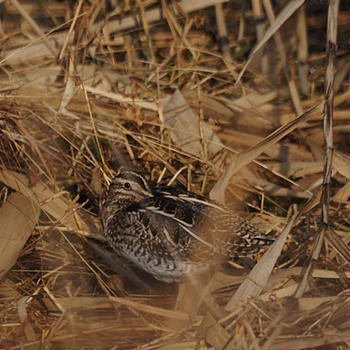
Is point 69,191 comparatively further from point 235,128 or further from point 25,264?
point 235,128

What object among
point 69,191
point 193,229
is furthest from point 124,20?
point 193,229

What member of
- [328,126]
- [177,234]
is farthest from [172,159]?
[328,126]

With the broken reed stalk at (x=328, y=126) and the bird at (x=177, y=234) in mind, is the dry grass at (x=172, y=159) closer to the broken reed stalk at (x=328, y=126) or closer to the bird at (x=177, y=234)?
the broken reed stalk at (x=328, y=126)

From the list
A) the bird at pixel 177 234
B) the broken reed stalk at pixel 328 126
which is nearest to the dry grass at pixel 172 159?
the broken reed stalk at pixel 328 126

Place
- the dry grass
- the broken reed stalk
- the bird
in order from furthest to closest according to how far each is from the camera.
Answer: the bird
the dry grass
the broken reed stalk

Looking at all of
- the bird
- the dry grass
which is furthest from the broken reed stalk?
the bird

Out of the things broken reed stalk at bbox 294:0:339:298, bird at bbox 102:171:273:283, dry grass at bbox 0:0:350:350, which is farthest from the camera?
bird at bbox 102:171:273:283

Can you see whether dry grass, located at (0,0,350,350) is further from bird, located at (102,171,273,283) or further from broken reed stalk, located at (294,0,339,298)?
bird, located at (102,171,273,283)
